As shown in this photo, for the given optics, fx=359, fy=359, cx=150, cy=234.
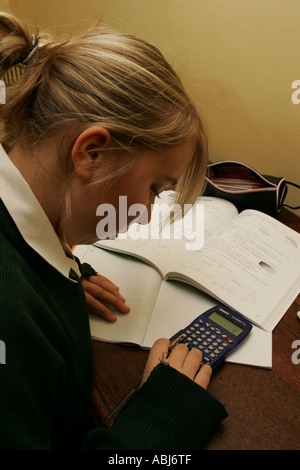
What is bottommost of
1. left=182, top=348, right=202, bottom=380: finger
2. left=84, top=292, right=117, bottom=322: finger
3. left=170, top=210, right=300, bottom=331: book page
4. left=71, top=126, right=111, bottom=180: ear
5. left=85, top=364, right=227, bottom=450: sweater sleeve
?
left=84, top=292, right=117, bottom=322: finger

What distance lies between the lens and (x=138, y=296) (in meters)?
0.66

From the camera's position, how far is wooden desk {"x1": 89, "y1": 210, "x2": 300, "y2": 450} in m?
0.44

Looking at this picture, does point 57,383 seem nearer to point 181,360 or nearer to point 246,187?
point 181,360

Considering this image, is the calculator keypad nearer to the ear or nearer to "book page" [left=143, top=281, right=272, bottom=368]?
"book page" [left=143, top=281, right=272, bottom=368]

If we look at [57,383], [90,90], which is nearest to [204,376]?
[57,383]

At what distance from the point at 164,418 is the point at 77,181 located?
1.07 ft

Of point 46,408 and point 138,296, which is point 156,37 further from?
point 46,408

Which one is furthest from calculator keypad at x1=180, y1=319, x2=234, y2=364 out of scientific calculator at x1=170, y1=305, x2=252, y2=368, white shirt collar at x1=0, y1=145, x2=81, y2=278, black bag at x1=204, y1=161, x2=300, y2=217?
black bag at x1=204, y1=161, x2=300, y2=217

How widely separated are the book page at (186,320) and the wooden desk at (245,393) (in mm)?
14

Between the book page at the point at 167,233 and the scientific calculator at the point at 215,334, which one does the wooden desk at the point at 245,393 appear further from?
the book page at the point at 167,233

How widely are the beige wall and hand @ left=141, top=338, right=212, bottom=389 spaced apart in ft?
2.12

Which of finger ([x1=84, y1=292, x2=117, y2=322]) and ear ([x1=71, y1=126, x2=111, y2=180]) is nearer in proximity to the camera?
ear ([x1=71, y1=126, x2=111, y2=180])

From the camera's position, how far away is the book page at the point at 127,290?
58cm

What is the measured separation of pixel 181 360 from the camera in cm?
52
